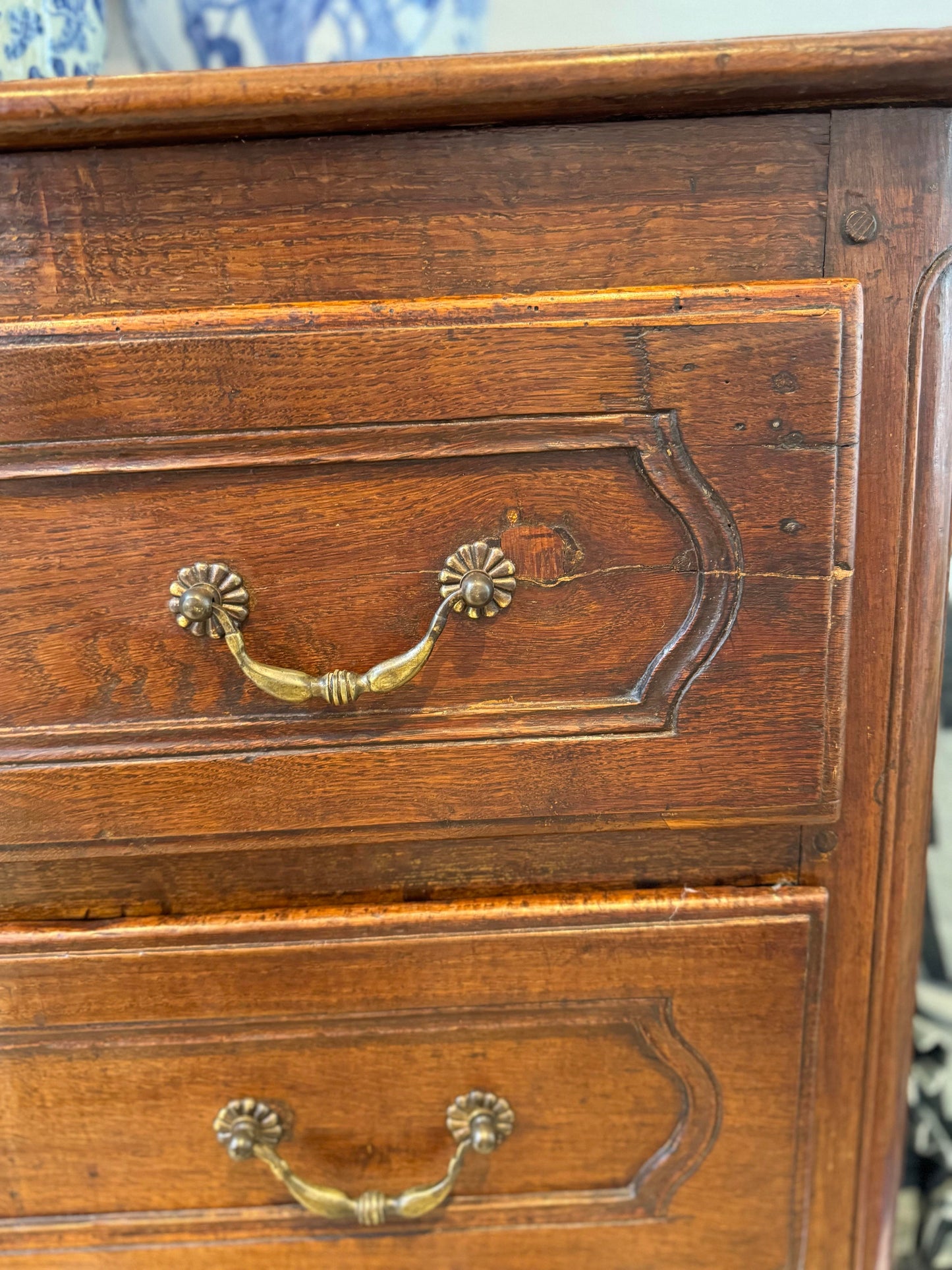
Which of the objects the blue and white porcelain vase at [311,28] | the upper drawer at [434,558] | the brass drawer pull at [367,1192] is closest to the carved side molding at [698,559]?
the upper drawer at [434,558]

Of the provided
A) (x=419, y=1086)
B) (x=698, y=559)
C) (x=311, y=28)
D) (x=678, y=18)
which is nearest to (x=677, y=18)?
(x=678, y=18)

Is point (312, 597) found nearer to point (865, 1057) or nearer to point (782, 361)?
point (782, 361)

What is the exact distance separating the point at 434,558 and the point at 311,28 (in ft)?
1.50

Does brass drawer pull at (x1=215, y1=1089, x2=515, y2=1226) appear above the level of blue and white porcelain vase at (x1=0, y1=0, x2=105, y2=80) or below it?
below

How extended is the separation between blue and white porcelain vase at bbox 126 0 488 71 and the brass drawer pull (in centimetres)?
65

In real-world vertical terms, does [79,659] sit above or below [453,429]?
below

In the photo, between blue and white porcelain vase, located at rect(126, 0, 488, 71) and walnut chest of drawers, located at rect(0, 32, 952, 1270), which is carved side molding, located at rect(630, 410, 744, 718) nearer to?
walnut chest of drawers, located at rect(0, 32, 952, 1270)

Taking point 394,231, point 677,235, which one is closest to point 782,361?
point 677,235

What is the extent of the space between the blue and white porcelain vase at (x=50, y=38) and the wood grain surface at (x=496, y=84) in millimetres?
226

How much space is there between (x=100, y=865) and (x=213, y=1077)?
0.13 meters

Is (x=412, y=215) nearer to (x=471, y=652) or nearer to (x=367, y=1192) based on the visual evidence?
(x=471, y=652)

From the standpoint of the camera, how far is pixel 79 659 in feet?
1.19

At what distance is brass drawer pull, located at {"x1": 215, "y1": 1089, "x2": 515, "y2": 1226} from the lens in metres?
0.40

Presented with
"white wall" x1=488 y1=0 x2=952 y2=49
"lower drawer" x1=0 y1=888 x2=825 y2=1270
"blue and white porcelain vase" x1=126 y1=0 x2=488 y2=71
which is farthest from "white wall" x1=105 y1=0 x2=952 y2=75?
"lower drawer" x1=0 y1=888 x2=825 y2=1270
